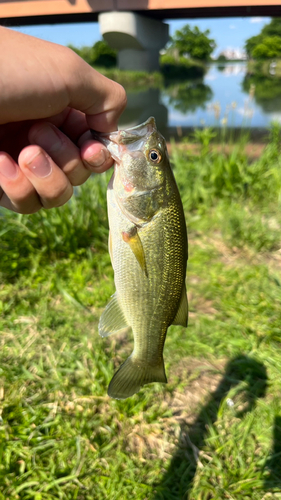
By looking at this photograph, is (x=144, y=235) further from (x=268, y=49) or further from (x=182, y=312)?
(x=268, y=49)

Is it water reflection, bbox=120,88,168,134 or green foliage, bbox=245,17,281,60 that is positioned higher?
green foliage, bbox=245,17,281,60

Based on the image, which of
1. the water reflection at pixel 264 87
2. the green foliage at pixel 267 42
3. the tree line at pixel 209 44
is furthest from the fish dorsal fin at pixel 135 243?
the green foliage at pixel 267 42

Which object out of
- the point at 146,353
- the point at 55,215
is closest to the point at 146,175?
the point at 146,353

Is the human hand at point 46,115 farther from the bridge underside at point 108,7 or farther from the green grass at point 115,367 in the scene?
the bridge underside at point 108,7

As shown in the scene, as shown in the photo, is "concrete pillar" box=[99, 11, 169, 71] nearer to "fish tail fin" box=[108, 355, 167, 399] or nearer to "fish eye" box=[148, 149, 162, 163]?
"fish eye" box=[148, 149, 162, 163]

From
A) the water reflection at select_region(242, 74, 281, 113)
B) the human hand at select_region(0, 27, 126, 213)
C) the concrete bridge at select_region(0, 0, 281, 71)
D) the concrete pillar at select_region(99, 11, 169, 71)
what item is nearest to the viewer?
the human hand at select_region(0, 27, 126, 213)

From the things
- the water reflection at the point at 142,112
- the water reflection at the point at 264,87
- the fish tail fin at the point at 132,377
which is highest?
the fish tail fin at the point at 132,377

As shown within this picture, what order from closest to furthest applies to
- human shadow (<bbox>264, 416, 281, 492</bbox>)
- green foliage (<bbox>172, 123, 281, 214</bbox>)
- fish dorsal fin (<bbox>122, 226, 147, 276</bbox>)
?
fish dorsal fin (<bbox>122, 226, 147, 276</bbox>) < human shadow (<bbox>264, 416, 281, 492</bbox>) < green foliage (<bbox>172, 123, 281, 214</bbox>)

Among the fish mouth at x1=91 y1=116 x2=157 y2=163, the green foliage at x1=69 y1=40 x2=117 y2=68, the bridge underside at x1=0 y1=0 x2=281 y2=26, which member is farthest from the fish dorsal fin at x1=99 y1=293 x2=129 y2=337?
the green foliage at x1=69 y1=40 x2=117 y2=68
